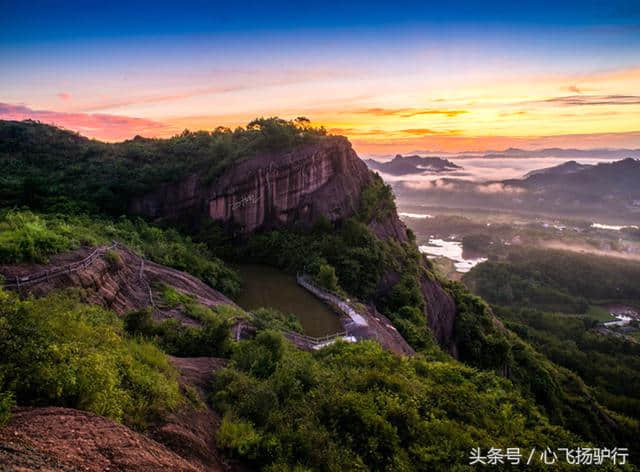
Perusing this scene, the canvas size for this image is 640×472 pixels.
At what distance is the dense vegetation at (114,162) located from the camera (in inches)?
1455

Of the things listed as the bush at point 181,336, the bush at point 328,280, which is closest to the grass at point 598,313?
the bush at point 328,280

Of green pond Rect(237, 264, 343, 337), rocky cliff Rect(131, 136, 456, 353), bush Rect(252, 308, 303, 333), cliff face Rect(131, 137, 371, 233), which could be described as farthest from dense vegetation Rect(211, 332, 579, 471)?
cliff face Rect(131, 137, 371, 233)

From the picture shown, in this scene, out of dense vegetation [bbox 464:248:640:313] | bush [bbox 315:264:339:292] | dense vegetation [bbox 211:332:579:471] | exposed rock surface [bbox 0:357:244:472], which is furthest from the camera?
dense vegetation [bbox 464:248:640:313]

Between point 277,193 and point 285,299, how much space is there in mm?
14629

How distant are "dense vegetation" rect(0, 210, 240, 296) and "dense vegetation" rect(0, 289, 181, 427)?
6643 mm

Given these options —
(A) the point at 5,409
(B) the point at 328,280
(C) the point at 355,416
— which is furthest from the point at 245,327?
(A) the point at 5,409

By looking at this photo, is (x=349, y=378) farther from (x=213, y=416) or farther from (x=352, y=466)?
(x=213, y=416)

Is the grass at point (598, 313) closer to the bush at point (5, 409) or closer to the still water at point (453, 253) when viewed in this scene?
the still water at point (453, 253)

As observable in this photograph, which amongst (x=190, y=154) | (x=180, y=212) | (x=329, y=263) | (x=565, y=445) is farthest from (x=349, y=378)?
(x=190, y=154)

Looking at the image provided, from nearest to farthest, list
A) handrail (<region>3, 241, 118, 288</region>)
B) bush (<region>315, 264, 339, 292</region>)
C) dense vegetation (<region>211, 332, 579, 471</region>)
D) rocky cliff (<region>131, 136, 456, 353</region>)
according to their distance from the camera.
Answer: dense vegetation (<region>211, 332, 579, 471</region>) → handrail (<region>3, 241, 118, 288</region>) → bush (<region>315, 264, 339, 292</region>) → rocky cliff (<region>131, 136, 456, 353</region>)

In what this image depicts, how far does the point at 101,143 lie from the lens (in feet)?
173

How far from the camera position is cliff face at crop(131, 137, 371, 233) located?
39219 mm

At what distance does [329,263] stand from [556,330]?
5594 centimetres

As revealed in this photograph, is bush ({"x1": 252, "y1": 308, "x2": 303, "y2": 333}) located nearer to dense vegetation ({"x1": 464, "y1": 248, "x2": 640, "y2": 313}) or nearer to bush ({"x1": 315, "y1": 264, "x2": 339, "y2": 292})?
bush ({"x1": 315, "y1": 264, "x2": 339, "y2": 292})
